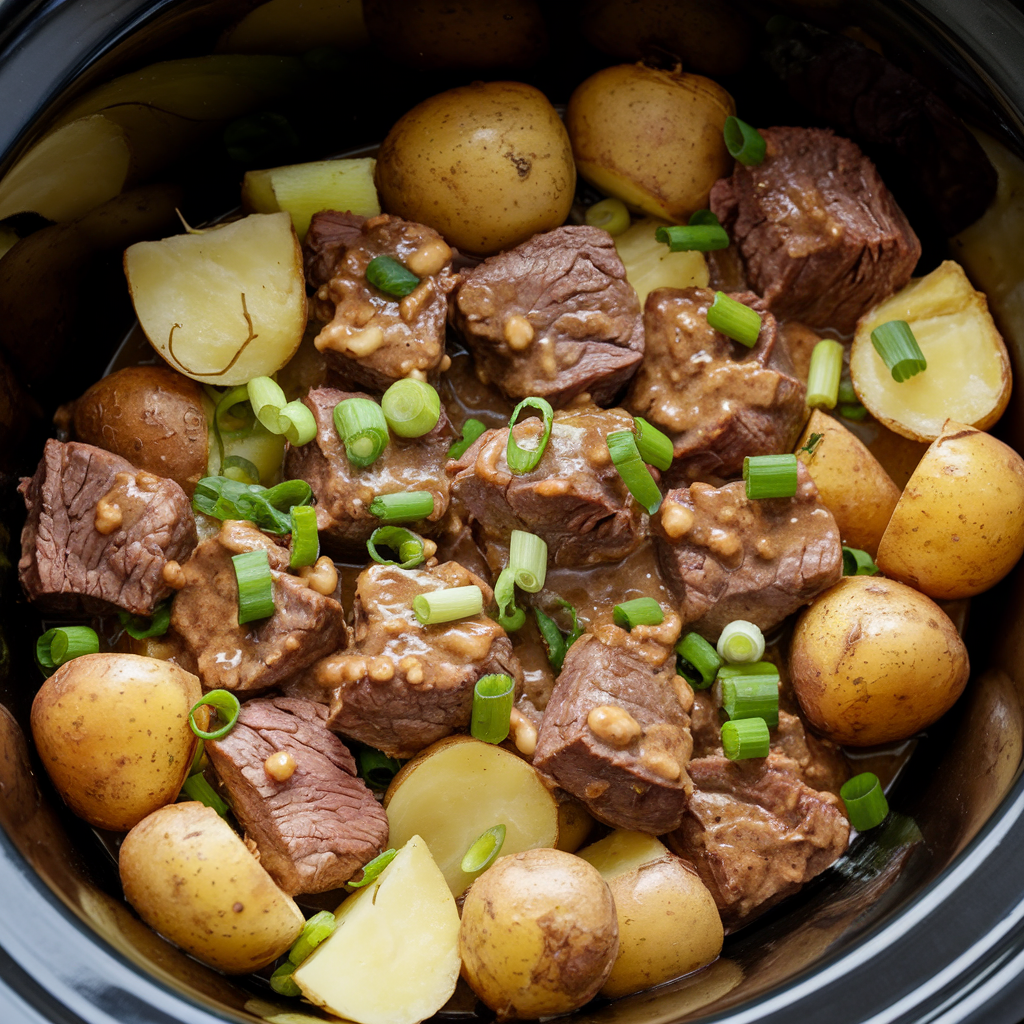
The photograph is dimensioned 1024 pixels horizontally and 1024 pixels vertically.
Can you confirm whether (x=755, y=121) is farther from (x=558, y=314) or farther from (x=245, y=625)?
(x=245, y=625)

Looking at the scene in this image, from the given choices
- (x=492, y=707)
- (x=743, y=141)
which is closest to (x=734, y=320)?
(x=743, y=141)

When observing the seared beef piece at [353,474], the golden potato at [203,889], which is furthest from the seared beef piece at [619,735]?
the golden potato at [203,889]

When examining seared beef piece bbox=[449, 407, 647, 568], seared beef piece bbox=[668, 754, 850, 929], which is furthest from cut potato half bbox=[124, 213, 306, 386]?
seared beef piece bbox=[668, 754, 850, 929]

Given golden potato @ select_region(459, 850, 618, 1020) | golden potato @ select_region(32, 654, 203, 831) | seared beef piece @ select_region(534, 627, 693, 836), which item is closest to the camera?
golden potato @ select_region(459, 850, 618, 1020)

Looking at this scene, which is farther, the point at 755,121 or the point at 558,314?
the point at 755,121

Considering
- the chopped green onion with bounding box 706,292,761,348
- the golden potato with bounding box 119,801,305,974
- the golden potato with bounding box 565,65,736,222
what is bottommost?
the golden potato with bounding box 119,801,305,974

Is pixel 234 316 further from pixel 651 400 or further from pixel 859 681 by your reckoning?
pixel 859 681

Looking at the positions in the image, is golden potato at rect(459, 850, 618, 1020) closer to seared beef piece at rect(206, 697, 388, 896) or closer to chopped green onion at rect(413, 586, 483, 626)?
seared beef piece at rect(206, 697, 388, 896)

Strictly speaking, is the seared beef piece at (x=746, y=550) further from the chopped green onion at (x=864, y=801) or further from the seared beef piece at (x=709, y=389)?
the chopped green onion at (x=864, y=801)
